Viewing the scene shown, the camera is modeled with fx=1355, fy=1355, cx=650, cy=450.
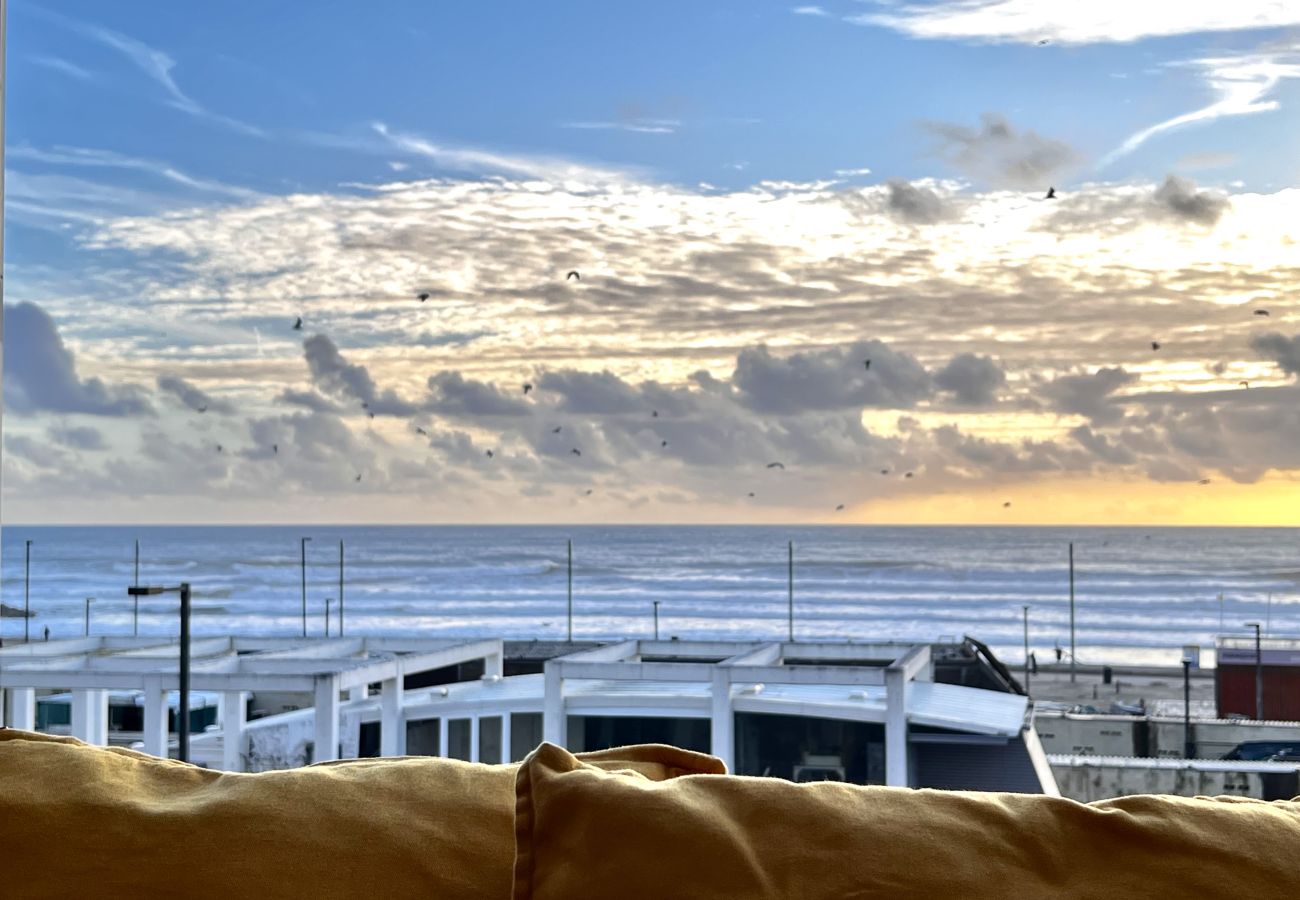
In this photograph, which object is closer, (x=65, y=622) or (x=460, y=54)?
(x=460, y=54)

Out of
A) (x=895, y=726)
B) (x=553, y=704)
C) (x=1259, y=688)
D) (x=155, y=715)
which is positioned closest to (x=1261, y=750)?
(x=1259, y=688)

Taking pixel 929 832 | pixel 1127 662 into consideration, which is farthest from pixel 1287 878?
pixel 1127 662

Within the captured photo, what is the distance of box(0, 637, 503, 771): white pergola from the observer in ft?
20.7

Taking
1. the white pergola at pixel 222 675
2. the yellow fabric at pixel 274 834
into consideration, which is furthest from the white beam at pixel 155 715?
the yellow fabric at pixel 274 834

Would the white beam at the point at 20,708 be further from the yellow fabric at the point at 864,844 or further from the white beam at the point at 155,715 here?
the yellow fabric at the point at 864,844

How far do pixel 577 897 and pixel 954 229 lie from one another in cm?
2774

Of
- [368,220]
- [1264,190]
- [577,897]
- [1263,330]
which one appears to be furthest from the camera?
Result: [368,220]

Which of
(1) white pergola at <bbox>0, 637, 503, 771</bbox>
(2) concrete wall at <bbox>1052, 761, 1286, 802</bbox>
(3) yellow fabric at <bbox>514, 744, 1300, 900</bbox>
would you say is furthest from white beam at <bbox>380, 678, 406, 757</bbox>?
(3) yellow fabric at <bbox>514, 744, 1300, 900</bbox>

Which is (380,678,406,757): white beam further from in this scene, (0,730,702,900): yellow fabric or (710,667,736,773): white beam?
(0,730,702,900): yellow fabric

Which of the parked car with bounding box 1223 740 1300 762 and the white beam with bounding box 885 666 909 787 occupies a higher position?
A: the white beam with bounding box 885 666 909 787

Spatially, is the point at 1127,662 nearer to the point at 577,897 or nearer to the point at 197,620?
the point at 197,620

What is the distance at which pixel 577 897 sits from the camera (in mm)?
765

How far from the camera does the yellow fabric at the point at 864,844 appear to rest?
30.2 inches

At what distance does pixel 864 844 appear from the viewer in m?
0.78
